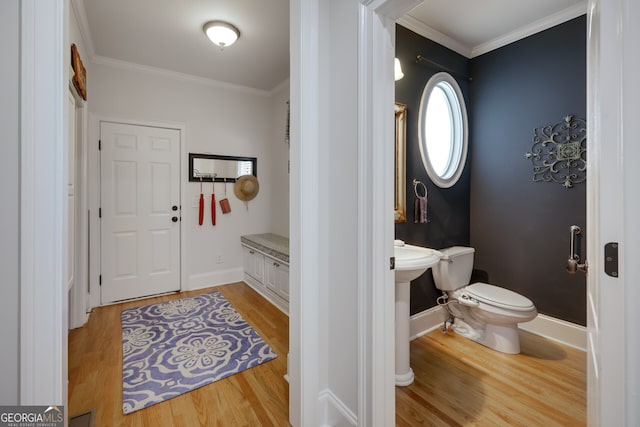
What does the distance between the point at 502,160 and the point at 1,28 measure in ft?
10.9

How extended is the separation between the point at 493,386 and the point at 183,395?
1981mm

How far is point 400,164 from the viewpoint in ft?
7.80

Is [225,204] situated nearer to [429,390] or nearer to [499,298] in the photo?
[429,390]

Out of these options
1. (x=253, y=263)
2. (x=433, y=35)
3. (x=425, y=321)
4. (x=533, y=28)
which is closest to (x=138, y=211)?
(x=253, y=263)

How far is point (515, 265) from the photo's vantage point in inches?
103

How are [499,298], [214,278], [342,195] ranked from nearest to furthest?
[342,195] < [499,298] < [214,278]

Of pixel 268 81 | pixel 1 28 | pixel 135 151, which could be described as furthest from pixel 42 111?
pixel 268 81

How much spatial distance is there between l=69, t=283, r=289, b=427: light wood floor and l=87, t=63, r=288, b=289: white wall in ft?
4.76

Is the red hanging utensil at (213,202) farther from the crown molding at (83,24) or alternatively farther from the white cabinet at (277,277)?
the crown molding at (83,24)

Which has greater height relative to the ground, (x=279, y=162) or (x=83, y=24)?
(x=83, y=24)

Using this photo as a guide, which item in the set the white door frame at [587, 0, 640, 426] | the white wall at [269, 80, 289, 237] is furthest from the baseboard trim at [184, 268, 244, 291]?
the white door frame at [587, 0, 640, 426]

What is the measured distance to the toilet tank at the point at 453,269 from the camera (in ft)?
8.19

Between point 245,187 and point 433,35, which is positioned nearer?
point 433,35

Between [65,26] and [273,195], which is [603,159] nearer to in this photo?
[65,26]
